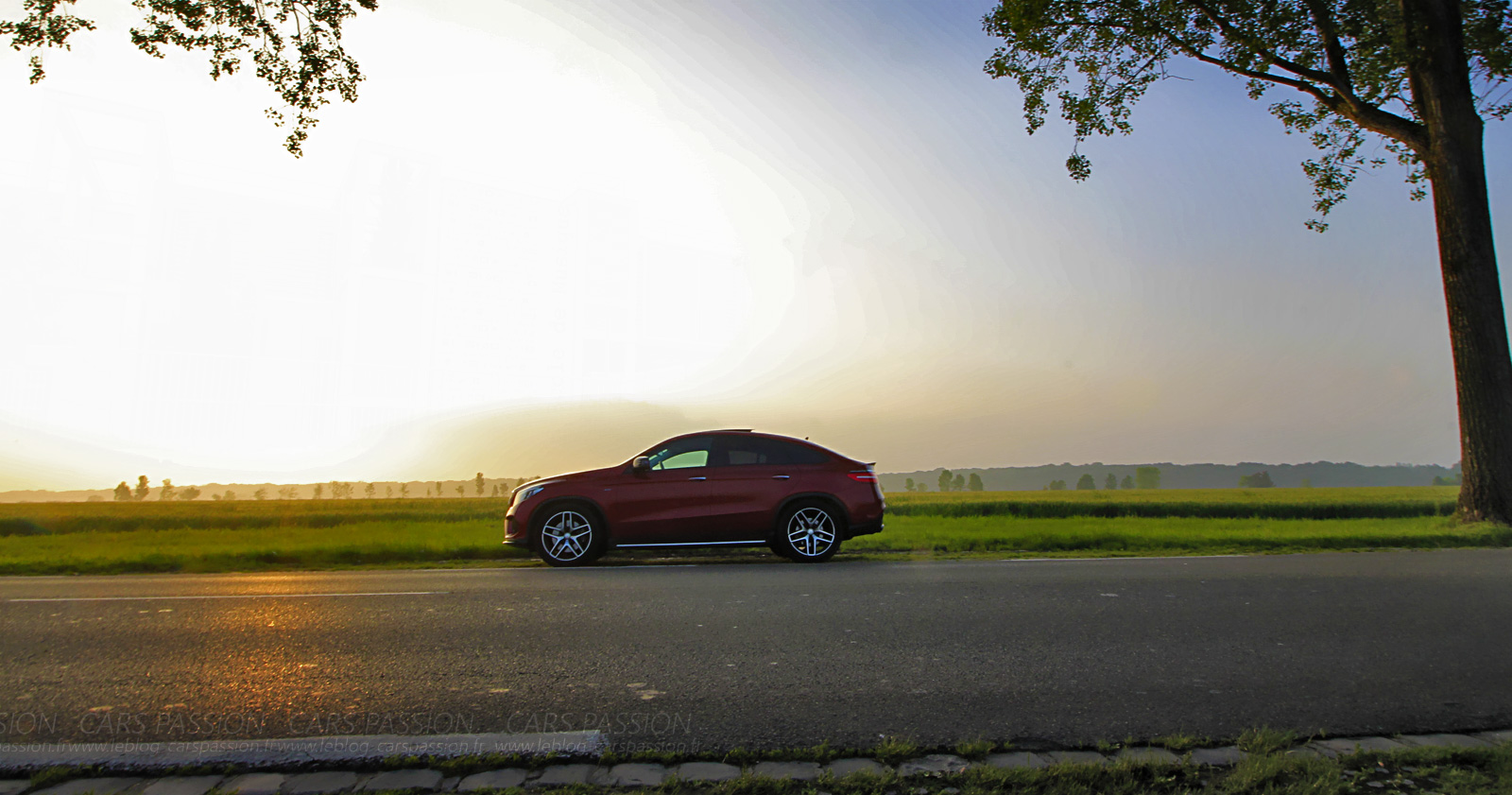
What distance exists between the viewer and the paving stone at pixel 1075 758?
361cm

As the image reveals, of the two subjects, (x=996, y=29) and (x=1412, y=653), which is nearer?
(x=1412, y=653)

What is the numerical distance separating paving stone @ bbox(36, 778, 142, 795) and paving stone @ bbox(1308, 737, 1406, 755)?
4.94m

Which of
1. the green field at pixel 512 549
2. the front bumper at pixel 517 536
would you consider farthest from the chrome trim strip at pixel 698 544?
the front bumper at pixel 517 536

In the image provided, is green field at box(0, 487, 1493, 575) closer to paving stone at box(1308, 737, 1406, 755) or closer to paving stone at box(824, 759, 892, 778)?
paving stone at box(1308, 737, 1406, 755)

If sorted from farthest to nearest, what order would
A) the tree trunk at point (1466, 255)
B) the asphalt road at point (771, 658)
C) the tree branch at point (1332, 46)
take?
the tree branch at point (1332, 46) < the tree trunk at point (1466, 255) < the asphalt road at point (771, 658)

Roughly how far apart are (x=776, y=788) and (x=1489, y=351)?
1712 cm

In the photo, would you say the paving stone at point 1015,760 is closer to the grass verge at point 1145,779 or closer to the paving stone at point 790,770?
the grass verge at point 1145,779

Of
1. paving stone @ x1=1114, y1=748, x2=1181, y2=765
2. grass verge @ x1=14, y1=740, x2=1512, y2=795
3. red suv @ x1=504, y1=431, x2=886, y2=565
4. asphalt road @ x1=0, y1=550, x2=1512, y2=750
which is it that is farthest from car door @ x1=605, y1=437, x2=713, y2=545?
paving stone @ x1=1114, y1=748, x2=1181, y2=765

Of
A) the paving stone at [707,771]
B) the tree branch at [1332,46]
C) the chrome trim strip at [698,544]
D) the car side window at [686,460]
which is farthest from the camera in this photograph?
the tree branch at [1332,46]

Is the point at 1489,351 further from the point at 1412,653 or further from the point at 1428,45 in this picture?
the point at 1412,653

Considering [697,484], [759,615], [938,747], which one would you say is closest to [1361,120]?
[697,484]

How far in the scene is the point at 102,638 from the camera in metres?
A: 6.17

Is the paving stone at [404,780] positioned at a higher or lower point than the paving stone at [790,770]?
higher

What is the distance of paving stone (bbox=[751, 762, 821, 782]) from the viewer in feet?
11.3
